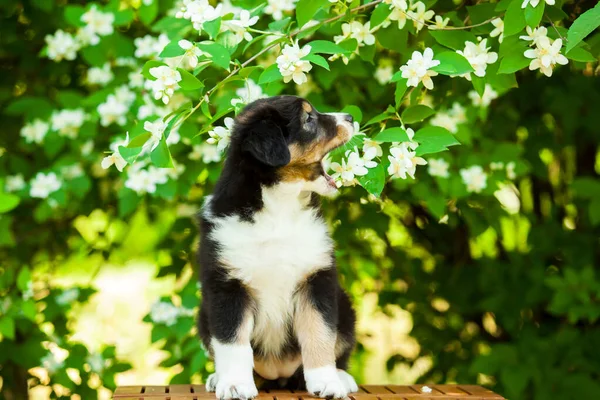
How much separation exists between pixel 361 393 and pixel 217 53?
5.22 feet

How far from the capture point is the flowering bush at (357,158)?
350cm

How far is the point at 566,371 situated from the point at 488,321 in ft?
4.07

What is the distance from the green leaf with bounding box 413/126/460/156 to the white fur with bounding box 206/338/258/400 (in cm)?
103

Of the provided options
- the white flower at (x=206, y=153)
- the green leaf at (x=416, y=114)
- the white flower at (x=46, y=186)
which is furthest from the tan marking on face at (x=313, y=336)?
the white flower at (x=46, y=186)

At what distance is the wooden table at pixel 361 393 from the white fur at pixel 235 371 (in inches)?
5.0

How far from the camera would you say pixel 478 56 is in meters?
3.44

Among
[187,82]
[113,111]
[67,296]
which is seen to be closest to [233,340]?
[187,82]

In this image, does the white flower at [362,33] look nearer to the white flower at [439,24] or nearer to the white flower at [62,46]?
the white flower at [439,24]

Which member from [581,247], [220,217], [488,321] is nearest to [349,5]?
[220,217]

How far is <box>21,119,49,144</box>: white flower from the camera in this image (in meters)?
5.29

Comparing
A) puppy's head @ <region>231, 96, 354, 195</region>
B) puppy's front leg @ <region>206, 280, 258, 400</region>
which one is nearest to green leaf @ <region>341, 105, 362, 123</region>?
puppy's head @ <region>231, 96, 354, 195</region>

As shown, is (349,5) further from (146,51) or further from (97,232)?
(97,232)

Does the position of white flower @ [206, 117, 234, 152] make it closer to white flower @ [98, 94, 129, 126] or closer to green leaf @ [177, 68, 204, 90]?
green leaf @ [177, 68, 204, 90]

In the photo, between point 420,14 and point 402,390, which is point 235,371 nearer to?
point 402,390
